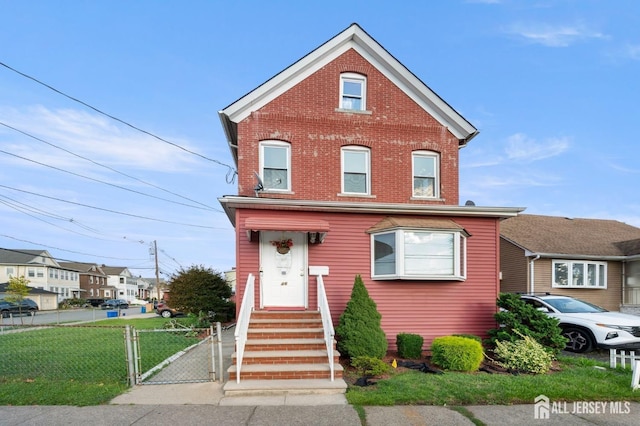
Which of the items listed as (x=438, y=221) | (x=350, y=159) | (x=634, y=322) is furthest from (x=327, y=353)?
(x=634, y=322)

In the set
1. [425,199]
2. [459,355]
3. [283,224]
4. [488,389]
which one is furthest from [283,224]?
[488,389]

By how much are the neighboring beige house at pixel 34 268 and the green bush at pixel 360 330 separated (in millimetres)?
53195

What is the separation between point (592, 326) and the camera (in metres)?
9.45

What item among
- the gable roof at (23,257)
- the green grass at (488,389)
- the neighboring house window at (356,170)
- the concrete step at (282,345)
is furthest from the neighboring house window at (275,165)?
the gable roof at (23,257)

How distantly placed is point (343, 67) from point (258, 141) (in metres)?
3.59

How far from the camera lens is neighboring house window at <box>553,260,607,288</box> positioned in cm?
1675

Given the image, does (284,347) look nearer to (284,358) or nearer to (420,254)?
(284,358)

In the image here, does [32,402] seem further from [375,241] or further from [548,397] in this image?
[548,397]

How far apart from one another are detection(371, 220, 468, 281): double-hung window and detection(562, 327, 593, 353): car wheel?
3.40 m

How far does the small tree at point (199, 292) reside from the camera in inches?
610

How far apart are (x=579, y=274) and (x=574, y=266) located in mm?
448

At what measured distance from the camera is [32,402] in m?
5.71

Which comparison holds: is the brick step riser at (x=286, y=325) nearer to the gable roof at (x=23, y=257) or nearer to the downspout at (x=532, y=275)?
the downspout at (x=532, y=275)

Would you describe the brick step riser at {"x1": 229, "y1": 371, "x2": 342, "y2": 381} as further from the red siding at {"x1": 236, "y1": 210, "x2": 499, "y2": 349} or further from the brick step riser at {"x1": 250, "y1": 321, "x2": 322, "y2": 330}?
the red siding at {"x1": 236, "y1": 210, "x2": 499, "y2": 349}
